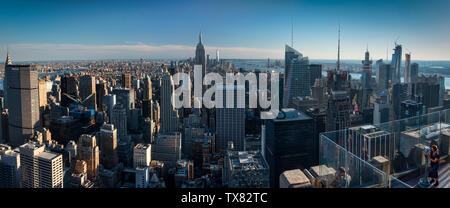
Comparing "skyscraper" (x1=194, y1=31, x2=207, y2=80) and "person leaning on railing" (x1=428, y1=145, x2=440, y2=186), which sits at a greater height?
"skyscraper" (x1=194, y1=31, x2=207, y2=80)

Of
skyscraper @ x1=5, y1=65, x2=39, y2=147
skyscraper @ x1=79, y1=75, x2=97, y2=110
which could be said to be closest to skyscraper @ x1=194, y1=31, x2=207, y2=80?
skyscraper @ x1=5, y1=65, x2=39, y2=147

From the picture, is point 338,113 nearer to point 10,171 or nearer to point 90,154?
point 90,154

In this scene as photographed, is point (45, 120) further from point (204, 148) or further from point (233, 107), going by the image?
point (233, 107)

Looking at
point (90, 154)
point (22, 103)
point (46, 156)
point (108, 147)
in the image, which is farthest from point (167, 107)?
point (46, 156)

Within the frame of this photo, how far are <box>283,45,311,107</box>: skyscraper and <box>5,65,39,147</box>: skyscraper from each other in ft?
28.0

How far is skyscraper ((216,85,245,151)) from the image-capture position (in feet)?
34.4

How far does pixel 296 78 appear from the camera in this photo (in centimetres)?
1391

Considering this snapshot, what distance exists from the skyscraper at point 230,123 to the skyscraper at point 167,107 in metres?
1.66

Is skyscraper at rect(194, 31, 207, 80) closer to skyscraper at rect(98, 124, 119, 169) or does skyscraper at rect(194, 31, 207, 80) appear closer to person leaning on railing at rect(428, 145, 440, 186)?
skyscraper at rect(98, 124, 119, 169)

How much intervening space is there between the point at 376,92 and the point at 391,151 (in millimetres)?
9533

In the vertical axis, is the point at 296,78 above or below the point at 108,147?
above

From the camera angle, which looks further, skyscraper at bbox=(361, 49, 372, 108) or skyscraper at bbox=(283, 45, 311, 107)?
skyscraper at bbox=(283, 45, 311, 107)

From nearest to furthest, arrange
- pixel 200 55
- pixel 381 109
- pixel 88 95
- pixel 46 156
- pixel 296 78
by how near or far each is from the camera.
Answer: pixel 46 156
pixel 200 55
pixel 381 109
pixel 88 95
pixel 296 78

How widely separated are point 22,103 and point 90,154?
316 cm
